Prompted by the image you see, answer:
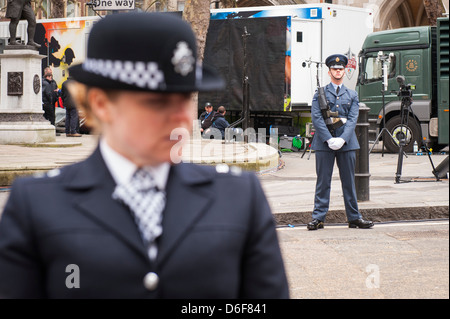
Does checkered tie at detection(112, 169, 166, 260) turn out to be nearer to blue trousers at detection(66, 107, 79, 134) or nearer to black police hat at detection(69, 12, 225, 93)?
black police hat at detection(69, 12, 225, 93)

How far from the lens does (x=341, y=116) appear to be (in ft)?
28.5

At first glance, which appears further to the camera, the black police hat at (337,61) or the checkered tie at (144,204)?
the black police hat at (337,61)

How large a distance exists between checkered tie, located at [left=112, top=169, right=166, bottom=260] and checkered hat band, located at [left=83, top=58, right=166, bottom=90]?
0.19m

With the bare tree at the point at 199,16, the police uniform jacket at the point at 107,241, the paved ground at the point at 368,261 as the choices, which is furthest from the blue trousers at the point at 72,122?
the police uniform jacket at the point at 107,241

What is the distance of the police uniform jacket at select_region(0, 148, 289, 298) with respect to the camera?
1.73 meters

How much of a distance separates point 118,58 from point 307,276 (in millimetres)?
4780

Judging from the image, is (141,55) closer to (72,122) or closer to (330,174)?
(330,174)

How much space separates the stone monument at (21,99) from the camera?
17487 millimetres

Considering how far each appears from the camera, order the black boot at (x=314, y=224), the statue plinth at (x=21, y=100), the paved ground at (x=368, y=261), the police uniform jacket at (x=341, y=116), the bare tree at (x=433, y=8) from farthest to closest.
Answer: the bare tree at (x=433, y=8)
the statue plinth at (x=21, y=100)
the black boot at (x=314, y=224)
the police uniform jacket at (x=341, y=116)
the paved ground at (x=368, y=261)

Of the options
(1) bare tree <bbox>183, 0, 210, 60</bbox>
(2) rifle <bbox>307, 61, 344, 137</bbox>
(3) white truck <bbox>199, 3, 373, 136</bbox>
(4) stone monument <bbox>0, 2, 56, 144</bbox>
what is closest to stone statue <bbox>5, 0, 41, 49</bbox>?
(4) stone monument <bbox>0, 2, 56, 144</bbox>

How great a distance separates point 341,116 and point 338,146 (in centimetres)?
41

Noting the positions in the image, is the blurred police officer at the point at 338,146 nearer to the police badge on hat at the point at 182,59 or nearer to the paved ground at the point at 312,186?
the paved ground at the point at 312,186

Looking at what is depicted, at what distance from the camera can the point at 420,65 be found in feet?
67.4

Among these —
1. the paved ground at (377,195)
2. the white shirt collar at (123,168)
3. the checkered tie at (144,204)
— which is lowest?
the paved ground at (377,195)
